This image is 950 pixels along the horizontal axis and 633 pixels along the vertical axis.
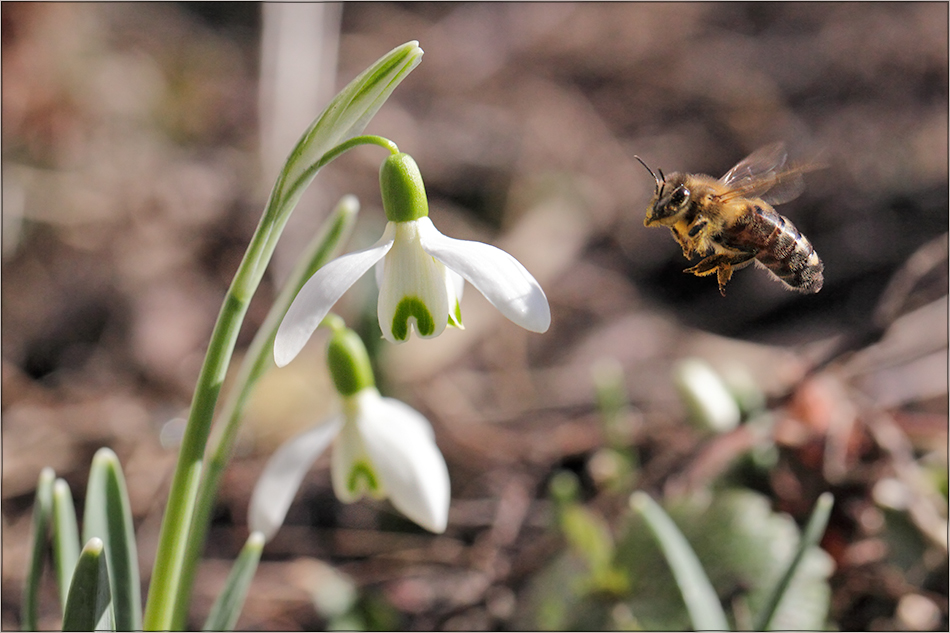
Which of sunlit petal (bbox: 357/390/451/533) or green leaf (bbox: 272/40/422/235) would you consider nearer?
green leaf (bbox: 272/40/422/235)

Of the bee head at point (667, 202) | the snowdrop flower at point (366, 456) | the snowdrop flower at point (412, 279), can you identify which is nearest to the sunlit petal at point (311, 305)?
the snowdrop flower at point (412, 279)

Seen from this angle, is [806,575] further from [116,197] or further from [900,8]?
[900,8]

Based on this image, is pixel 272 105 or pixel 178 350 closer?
pixel 178 350

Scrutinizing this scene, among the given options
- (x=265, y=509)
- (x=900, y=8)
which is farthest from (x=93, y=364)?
(x=900, y=8)

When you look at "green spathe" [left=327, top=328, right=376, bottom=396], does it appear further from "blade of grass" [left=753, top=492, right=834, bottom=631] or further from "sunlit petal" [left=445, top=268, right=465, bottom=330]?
"blade of grass" [left=753, top=492, right=834, bottom=631]

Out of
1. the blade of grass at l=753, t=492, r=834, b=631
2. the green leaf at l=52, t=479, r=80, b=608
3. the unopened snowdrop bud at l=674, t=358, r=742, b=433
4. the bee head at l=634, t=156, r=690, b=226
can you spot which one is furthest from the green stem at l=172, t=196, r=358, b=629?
the unopened snowdrop bud at l=674, t=358, r=742, b=433

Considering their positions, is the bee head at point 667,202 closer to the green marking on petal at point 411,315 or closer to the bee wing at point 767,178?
Result: the bee wing at point 767,178

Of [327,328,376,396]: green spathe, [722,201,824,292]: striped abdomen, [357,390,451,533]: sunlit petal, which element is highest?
[722,201,824,292]: striped abdomen
